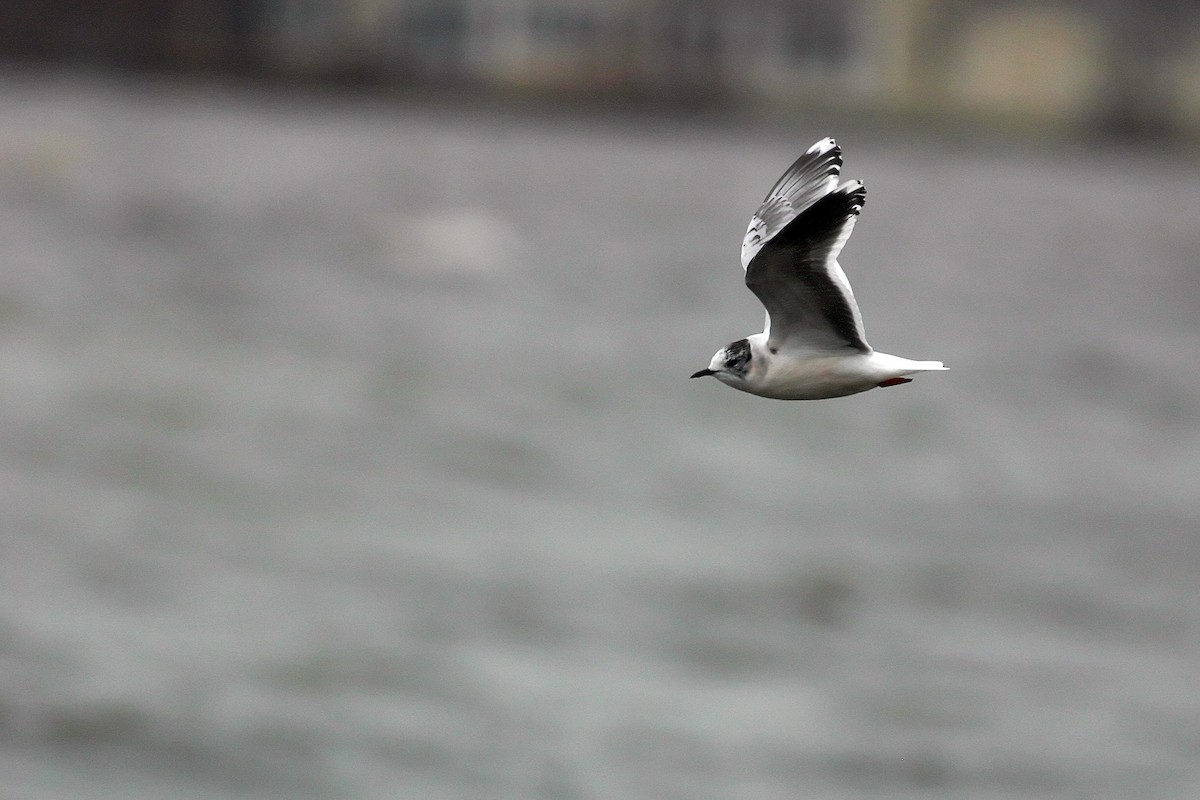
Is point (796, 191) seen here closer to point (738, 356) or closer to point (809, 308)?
point (809, 308)

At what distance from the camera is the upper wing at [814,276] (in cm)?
580

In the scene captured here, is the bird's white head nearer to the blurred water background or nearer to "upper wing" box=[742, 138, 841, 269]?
"upper wing" box=[742, 138, 841, 269]

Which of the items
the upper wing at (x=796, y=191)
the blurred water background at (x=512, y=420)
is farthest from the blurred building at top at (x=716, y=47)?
the upper wing at (x=796, y=191)

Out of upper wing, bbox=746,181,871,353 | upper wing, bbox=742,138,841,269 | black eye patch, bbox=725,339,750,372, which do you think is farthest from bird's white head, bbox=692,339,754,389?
upper wing, bbox=742,138,841,269

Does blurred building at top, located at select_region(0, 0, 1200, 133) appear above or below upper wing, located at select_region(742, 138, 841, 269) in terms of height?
above

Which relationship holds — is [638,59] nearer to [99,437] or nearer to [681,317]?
[681,317]

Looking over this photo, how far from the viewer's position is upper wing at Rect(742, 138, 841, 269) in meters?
5.87

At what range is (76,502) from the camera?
58750mm

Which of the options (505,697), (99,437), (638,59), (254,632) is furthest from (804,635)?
(638,59)

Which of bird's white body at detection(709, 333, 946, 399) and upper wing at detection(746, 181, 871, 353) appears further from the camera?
upper wing at detection(746, 181, 871, 353)

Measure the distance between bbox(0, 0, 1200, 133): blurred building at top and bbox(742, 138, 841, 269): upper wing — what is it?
274 feet

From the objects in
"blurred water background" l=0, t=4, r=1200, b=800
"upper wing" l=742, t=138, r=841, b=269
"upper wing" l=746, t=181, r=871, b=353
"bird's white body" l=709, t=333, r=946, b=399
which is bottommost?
"bird's white body" l=709, t=333, r=946, b=399

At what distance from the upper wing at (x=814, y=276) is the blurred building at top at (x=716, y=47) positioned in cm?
8371

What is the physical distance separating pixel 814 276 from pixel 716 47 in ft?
298
